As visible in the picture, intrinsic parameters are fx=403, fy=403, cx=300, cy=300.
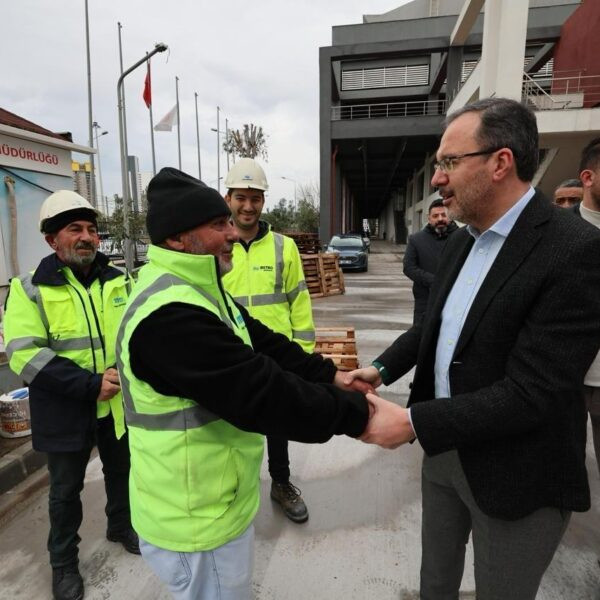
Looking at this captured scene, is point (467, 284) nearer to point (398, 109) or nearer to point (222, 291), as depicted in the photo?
point (222, 291)

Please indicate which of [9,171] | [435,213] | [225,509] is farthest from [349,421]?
[9,171]

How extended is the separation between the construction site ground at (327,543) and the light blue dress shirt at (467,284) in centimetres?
139

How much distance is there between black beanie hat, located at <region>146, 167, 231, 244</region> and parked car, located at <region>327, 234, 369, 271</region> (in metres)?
15.7

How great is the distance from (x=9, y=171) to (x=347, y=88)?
83.2ft

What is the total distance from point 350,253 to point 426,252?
12.8 m

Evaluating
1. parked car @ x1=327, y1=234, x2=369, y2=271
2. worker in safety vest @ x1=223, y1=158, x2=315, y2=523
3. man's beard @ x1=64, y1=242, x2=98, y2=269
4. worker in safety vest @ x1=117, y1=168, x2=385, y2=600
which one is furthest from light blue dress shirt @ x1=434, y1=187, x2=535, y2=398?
parked car @ x1=327, y1=234, x2=369, y2=271

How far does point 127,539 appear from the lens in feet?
8.25

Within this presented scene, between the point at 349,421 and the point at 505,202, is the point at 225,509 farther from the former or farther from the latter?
the point at 505,202

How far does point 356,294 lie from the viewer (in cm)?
1194

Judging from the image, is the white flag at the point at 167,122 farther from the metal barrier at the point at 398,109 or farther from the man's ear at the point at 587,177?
the man's ear at the point at 587,177

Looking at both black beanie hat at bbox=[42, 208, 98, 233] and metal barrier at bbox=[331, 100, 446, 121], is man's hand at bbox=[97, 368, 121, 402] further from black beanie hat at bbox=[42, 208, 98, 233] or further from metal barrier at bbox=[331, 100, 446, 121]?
metal barrier at bbox=[331, 100, 446, 121]

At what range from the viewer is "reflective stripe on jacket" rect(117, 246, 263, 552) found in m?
1.27

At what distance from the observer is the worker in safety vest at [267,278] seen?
107 inches

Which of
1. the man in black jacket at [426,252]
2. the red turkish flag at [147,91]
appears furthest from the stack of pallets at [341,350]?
the red turkish flag at [147,91]
